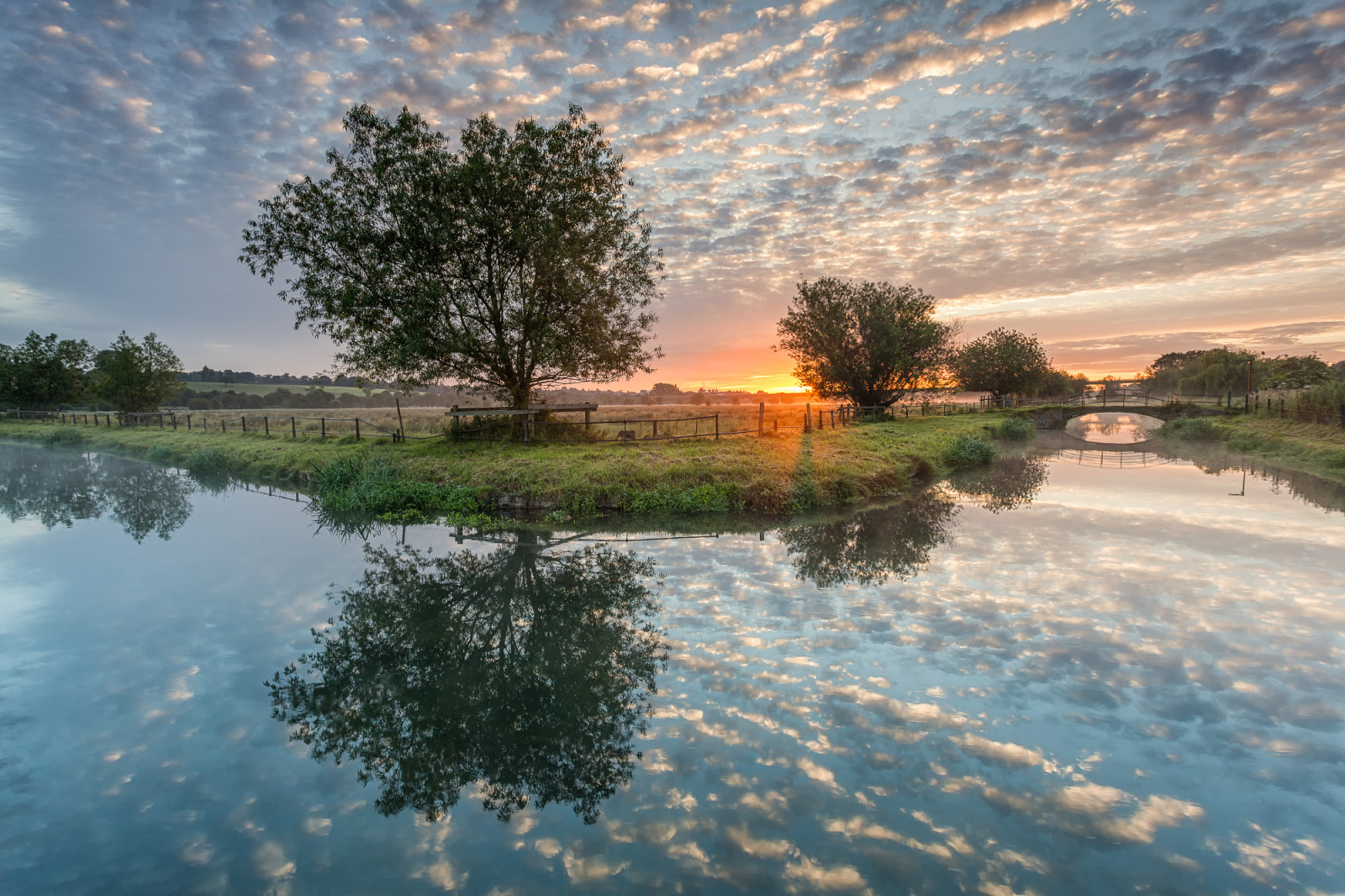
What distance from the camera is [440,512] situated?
17422 mm

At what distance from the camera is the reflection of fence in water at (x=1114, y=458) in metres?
29.5

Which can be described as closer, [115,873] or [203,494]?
[115,873]

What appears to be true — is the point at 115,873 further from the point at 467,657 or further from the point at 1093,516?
the point at 1093,516

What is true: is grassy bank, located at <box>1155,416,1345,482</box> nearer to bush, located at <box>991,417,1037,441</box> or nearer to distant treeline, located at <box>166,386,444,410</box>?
bush, located at <box>991,417,1037,441</box>

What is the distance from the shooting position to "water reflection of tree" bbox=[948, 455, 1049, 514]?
746 inches

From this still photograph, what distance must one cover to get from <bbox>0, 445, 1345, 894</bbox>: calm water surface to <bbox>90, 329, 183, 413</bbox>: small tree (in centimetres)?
5383

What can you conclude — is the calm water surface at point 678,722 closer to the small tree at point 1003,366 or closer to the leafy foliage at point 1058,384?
the small tree at point 1003,366

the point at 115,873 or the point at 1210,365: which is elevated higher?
the point at 1210,365

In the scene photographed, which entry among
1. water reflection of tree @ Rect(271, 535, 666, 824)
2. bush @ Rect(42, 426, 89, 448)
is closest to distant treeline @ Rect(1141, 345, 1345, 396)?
water reflection of tree @ Rect(271, 535, 666, 824)

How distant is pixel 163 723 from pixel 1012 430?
51.6 metres

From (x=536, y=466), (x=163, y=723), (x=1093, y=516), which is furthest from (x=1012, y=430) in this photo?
(x=163, y=723)

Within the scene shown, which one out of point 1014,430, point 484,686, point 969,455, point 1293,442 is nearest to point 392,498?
point 484,686

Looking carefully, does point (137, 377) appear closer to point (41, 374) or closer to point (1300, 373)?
point (41, 374)

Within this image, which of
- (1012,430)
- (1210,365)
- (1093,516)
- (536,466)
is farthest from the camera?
(1210,365)
